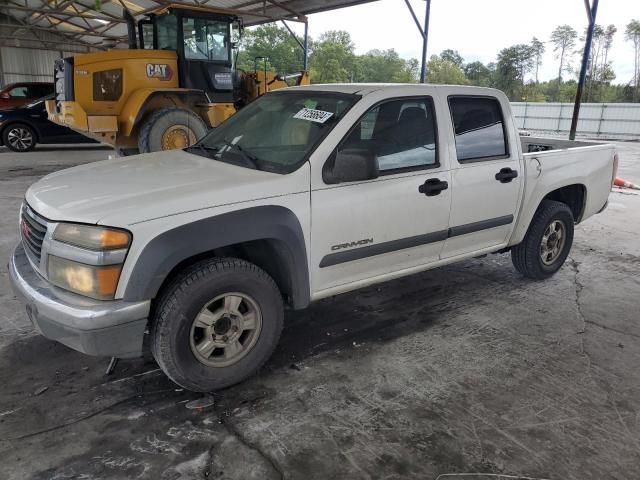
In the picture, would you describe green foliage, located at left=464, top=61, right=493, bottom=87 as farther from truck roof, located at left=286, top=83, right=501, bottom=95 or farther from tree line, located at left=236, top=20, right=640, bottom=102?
truck roof, located at left=286, top=83, right=501, bottom=95

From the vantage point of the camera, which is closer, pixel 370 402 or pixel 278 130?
pixel 370 402

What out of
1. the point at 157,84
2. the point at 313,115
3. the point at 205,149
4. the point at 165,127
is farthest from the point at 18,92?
the point at 313,115

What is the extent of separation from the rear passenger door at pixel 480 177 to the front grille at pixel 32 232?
9.03ft

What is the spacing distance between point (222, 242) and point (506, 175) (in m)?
2.51

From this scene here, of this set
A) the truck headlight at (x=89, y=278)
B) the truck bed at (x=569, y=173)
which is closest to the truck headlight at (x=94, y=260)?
the truck headlight at (x=89, y=278)

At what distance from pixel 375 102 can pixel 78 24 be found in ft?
86.9

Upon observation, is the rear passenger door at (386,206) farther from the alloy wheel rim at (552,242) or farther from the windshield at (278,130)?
the alloy wheel rim at (552,242)

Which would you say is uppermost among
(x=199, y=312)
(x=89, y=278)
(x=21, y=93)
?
(x=21, y=93)

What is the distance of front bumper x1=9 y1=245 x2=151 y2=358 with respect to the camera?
2.48 metres

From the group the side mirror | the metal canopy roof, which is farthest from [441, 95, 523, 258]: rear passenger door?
the metal canopy roof

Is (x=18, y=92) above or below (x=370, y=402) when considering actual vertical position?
above

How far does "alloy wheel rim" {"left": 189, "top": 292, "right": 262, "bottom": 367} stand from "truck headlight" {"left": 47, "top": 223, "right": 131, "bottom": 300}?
529 mm

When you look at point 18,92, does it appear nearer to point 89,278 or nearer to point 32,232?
point 32,232

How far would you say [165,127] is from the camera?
9023mm
